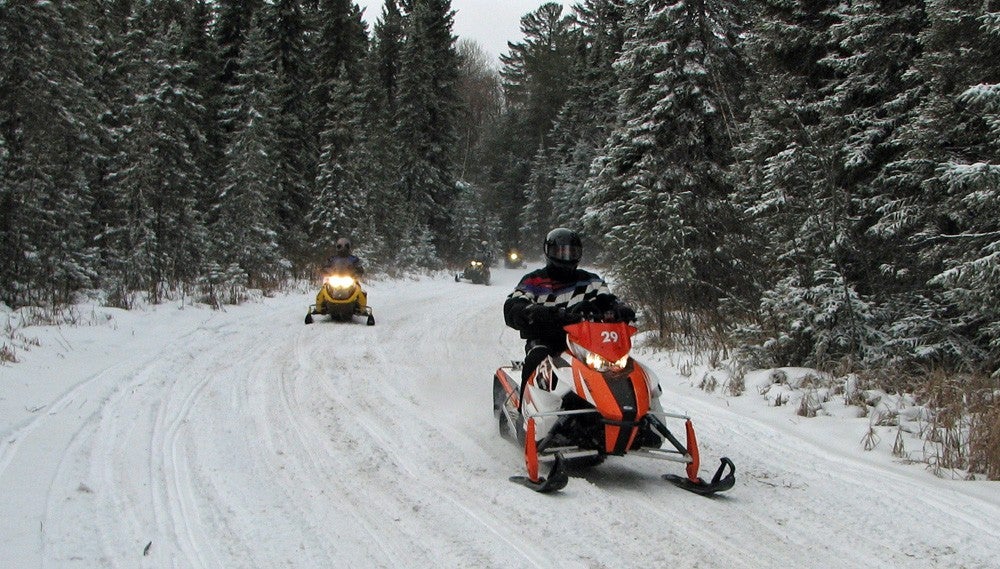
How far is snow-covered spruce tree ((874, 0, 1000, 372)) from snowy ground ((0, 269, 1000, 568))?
1.74 metres

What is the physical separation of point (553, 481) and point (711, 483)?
1.10m

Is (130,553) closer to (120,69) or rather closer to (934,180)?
(934,180)

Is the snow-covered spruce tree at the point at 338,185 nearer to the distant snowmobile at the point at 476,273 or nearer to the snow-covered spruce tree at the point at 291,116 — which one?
the snow-covered spruce tree at the point at 291,116

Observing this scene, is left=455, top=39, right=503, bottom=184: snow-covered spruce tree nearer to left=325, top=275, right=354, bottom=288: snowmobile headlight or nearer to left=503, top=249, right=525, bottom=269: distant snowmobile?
left=503, top=249, right=525, bottom=269: distant snowmobile

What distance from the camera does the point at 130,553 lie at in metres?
3.20

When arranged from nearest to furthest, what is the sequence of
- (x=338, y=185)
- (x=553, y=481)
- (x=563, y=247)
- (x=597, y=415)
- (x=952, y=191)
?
(x=553, y=481) → (x=597, y=415) → (x=563, y=247) → (x=952, y=191) → (x=338, y=185)

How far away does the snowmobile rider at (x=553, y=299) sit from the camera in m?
5.11

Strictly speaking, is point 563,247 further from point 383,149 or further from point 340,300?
point 383,149

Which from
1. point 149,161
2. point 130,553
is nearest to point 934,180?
point 130,553

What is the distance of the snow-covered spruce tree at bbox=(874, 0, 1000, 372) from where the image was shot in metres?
5.84

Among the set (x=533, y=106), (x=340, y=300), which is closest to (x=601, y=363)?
(x=340, y=300)

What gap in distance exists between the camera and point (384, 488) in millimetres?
4340

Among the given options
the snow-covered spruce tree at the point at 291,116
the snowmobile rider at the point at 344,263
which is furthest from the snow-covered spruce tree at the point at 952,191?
the snow-covered spruce tree at the point at 291,116

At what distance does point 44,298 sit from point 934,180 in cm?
1358
